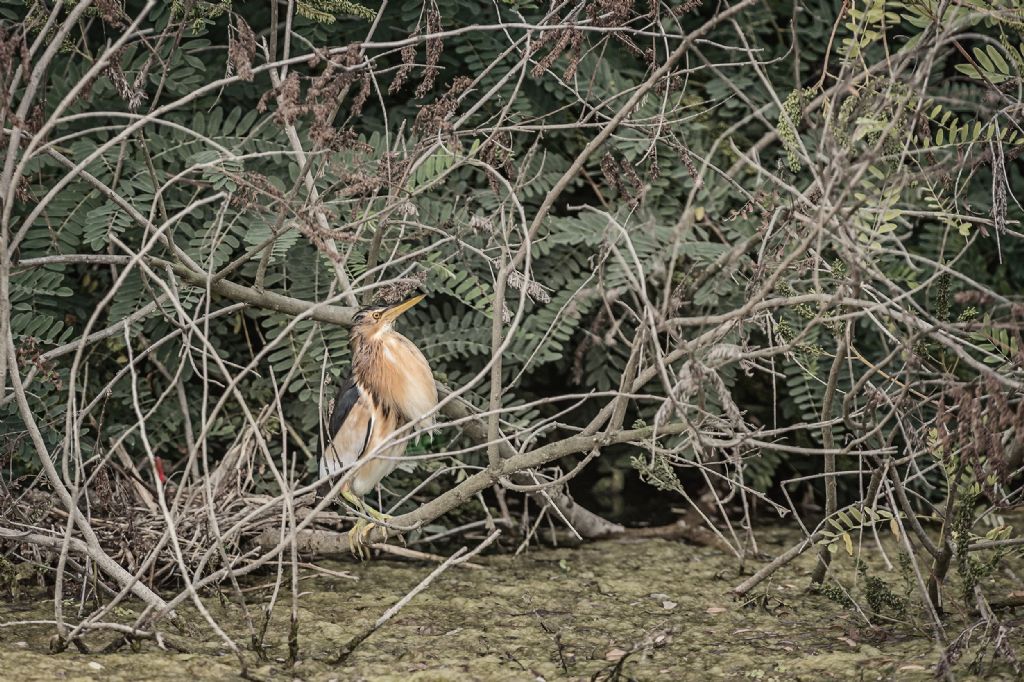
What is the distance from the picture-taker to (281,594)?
4.38 metres

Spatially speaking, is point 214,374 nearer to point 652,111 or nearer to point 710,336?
point 652,111

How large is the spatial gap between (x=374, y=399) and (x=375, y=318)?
347mm

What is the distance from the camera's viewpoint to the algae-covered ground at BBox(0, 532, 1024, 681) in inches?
140

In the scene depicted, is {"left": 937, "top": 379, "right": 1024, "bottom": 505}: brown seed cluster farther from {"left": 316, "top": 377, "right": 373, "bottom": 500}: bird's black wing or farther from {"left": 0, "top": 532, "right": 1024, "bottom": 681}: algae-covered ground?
{"left": 316, "top": 377, "right": 373, "bottom": 500}: bird's black wing

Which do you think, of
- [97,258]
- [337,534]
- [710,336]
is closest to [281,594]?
[337,534]

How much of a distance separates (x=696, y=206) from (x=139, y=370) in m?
2.49

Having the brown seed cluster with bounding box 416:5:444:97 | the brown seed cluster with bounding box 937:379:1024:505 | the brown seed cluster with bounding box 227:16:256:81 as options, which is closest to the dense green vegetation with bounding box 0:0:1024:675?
the brown seed cluster with bounding box 416:5:444:97

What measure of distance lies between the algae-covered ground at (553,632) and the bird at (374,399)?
0.40 metres

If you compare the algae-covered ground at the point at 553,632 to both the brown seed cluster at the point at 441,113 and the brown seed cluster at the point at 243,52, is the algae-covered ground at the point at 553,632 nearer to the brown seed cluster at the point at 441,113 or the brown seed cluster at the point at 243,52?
the brown seed cluster at the point at 441,113

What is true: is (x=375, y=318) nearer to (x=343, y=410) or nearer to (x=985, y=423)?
(x=343, y=410)

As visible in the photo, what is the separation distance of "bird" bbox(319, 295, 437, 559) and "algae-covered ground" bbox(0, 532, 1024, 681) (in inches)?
15.7

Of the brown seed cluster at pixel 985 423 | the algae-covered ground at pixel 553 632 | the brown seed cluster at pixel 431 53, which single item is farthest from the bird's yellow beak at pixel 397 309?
the brown seed cluster at pixel 985 423

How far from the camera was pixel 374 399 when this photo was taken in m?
4.38

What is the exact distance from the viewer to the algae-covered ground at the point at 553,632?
3.57 meters
